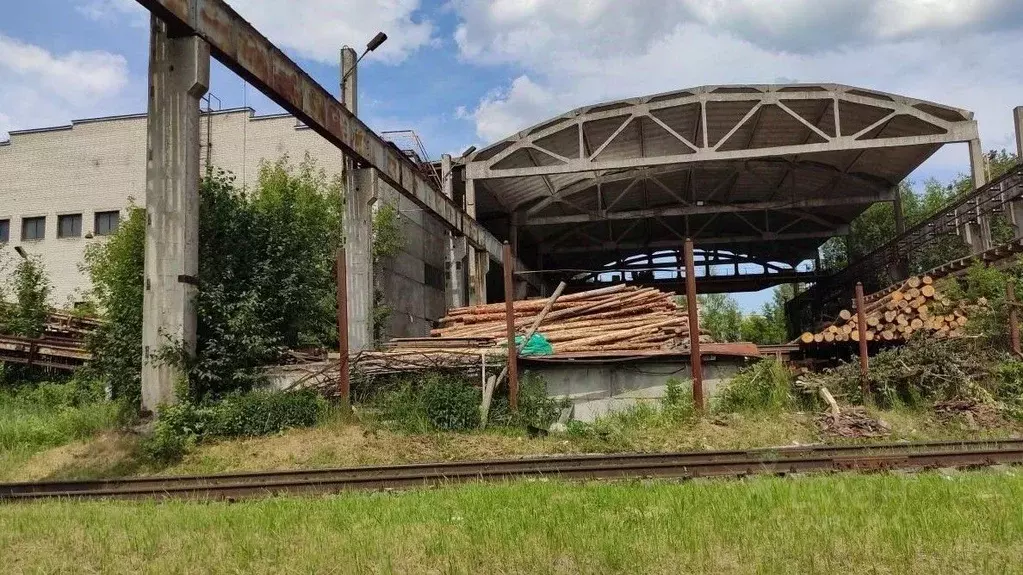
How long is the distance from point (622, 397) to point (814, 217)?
2157 cm

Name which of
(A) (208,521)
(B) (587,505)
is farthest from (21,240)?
(B) (587,505)

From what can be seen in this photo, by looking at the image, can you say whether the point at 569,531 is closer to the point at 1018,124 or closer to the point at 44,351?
the point at 44,351

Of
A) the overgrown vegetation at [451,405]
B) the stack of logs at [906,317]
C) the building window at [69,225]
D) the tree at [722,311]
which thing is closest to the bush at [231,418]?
the overgrown vegetation at [451,405]

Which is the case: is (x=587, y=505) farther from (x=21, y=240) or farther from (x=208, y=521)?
(x=21, y=240)

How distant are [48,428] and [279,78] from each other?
7.00 metres

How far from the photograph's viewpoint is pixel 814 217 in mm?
31562

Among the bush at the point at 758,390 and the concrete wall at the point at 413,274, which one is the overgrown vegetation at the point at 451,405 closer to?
the bush at the point at 758,390

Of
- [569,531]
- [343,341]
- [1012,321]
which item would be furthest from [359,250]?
[1012,321]

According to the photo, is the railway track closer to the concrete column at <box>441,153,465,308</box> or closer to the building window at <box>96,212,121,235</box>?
the concrete column at <box>441,153,465,308</box>

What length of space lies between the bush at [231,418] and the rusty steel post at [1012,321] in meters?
12.5

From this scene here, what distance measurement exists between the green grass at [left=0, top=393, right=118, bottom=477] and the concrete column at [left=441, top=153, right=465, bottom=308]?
1083 centimetres

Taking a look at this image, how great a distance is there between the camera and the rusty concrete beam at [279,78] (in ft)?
36.4

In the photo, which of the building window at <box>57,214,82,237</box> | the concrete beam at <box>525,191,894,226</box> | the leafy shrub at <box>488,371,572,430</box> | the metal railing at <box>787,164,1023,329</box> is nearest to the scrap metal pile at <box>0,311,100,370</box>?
the leafy shrub at <box>488,371,572,430</box>

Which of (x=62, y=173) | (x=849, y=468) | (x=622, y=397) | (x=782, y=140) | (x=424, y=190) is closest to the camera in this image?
(x=849, y=468)
